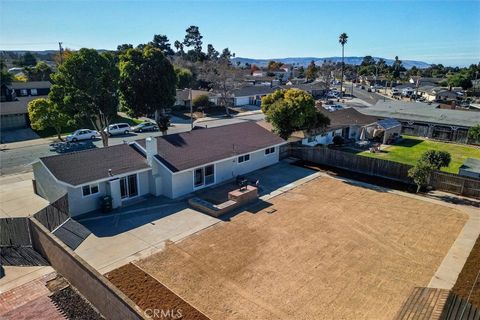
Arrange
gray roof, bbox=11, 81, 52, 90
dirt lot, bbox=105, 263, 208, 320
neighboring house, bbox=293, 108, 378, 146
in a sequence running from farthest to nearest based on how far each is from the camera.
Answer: gray roof, bbox=11, 81, 52, 90 → neighboring house, bbox=293, 108, 378, 146 → dirt lot, bbox=105, 263, 208, 320

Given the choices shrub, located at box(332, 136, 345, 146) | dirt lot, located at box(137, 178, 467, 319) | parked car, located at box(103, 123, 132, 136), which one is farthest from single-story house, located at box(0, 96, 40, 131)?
shrub, located at box(332, 136, 345, 146)

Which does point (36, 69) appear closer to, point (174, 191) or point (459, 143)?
point (174, 191)

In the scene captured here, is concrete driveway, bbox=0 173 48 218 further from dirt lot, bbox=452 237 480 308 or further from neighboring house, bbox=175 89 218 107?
neighboring house, bbox=175 89 218 107

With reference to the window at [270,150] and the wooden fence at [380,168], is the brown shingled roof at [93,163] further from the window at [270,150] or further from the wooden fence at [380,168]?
the wooden fence at [380,168]

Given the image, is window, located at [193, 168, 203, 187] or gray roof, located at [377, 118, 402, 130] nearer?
window, located at [193, 168, 203, 187]

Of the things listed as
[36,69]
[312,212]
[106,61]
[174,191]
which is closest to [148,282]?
[174,191]

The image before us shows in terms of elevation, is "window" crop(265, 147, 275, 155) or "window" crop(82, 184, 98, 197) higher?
"window" crop(265, 147, 275, 155)

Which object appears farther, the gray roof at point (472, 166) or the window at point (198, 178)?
the gray roof at point (472, 166)

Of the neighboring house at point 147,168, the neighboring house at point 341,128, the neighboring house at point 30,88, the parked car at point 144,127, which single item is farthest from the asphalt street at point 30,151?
the neighboring house at point 30,88
